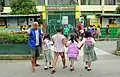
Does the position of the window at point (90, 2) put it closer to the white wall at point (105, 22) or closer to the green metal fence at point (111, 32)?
the white wall at point (105, 22)

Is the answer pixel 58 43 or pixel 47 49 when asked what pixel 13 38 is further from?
pixel 58 43

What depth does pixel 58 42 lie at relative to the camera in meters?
12.0

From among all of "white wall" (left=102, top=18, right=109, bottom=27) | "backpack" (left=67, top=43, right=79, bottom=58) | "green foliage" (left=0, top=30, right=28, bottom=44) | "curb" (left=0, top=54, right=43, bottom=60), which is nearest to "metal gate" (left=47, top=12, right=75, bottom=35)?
"white wall" (left=102, top=18, right=109, bottom=27)

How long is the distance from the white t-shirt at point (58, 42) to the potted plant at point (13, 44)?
3579 mm

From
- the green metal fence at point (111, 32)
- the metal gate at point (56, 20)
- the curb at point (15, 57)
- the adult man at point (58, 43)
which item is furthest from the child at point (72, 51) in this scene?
the metal gate at point (56, 20)

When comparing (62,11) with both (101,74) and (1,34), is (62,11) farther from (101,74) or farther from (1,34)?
(101,74)

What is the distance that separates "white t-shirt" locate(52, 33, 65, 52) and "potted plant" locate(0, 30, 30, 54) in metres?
3.58

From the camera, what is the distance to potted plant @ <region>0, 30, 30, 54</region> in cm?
1545

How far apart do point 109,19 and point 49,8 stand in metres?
6.64

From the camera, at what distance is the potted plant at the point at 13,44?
15453 millimetres

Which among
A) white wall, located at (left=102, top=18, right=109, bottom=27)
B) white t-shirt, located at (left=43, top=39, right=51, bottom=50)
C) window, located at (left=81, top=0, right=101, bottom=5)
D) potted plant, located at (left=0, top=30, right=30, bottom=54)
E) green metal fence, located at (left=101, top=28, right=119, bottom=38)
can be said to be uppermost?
window, located at (left=81, top=0, right=101, bottom=5)

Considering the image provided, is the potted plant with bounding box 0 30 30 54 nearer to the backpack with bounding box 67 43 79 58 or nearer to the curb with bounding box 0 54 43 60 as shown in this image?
the curb with bounding box 0 54 43 60

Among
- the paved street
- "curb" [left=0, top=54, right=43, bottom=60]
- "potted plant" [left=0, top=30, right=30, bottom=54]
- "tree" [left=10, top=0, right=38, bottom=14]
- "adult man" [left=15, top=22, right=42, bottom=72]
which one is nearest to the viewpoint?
the paved street

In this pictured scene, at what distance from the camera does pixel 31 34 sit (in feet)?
39.1
